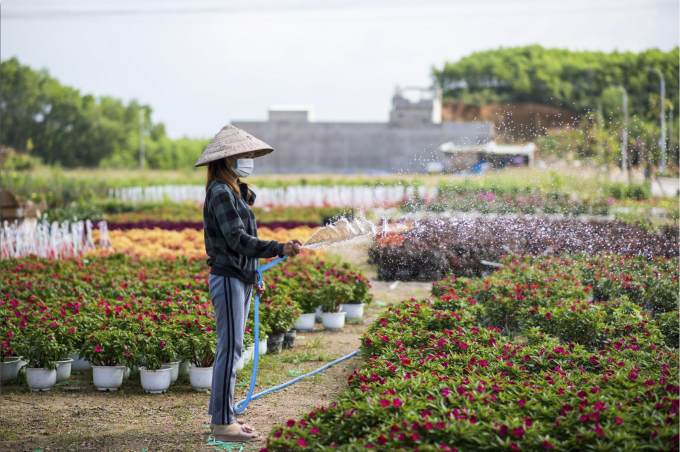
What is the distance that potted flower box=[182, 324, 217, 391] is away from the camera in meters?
5.04

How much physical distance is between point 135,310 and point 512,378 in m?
3.57

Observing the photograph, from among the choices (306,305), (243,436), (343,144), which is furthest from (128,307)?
(343,144)

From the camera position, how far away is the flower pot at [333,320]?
24.1ft

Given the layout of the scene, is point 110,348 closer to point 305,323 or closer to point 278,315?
point 278,315

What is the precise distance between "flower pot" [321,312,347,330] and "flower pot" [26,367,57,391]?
3014 millimetres

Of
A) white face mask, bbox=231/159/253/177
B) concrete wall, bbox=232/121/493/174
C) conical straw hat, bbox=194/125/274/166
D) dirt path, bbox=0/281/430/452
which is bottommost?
dirt path, bbox=0/281/430/452

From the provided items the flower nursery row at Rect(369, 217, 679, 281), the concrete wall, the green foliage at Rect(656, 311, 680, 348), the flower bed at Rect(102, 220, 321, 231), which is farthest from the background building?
the green foliage at Rect(656, 311, 680, 348)

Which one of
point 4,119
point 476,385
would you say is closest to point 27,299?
point 476,385

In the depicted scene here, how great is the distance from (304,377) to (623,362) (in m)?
2.48

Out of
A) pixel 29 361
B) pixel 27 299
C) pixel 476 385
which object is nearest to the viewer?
pixel 476 385

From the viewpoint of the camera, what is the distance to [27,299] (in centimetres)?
698

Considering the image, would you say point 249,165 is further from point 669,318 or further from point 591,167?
point 591,167

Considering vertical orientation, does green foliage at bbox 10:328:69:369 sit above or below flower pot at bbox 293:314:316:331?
above

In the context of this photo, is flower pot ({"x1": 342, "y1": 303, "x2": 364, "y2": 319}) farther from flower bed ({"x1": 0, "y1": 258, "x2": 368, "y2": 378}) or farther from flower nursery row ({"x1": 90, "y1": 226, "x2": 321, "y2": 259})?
flower nursery row ({"x1": 90, "y1": 226, "x2": 321, "y2": 259})
